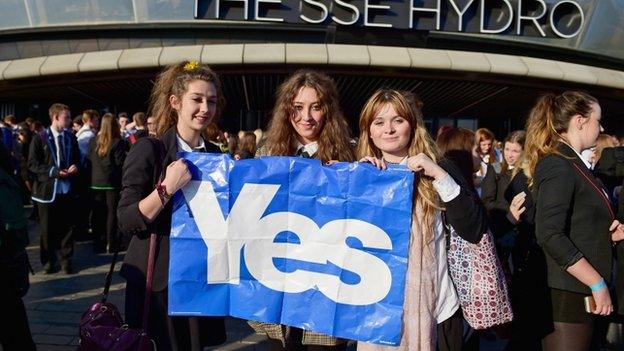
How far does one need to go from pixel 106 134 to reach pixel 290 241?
6.82 m

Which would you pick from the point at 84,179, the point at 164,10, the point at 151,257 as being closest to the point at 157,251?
the point at 151,257

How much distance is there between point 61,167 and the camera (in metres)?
8.26

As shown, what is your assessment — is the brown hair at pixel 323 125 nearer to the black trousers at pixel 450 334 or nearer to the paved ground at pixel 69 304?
the black trousers at pixel 450 334

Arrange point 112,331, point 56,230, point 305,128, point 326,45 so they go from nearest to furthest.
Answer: point 112,331 → point 305,128 → point 56,230 → point 326,45

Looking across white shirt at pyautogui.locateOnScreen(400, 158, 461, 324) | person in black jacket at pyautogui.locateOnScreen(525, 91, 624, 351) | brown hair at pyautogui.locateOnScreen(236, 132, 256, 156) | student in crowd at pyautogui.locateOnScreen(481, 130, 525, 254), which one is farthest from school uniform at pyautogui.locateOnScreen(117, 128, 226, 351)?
brown hair at pyautogui.locateOnScreen(236, 132, 256, 156)

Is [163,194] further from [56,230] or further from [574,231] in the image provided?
[56,230]

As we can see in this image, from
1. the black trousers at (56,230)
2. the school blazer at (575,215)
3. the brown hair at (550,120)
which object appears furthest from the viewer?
the black trousers at (56,230)

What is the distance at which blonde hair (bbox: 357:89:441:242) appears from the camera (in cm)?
284

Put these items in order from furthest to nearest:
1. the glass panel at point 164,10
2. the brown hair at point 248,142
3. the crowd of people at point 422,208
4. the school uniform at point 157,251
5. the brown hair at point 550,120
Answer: the glass panel at point 164,10 < the brown hair at point 248,142 < the brown hair at point 550,120 < the school uniform at point 157,251 < the crowd of people at point 422,208

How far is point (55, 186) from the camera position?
26.2 ft

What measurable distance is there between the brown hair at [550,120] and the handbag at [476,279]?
97 centimetres

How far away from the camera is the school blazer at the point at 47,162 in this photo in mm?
7965

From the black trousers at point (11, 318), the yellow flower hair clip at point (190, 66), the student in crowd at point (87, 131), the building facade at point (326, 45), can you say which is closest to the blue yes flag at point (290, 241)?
the yellow flower hair clip at point (190, 66)

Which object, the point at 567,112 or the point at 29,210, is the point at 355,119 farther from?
the point at 567,112
